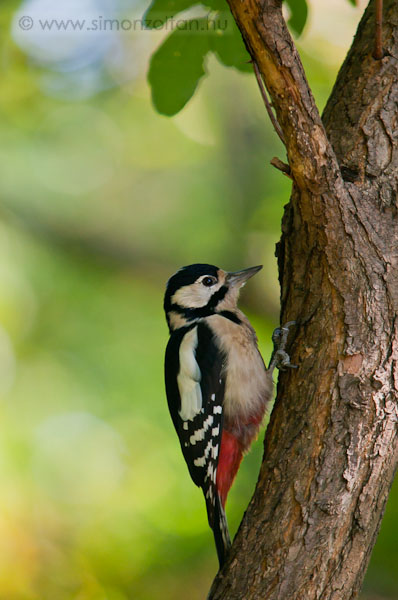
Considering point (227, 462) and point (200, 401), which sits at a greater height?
point (200, 401)

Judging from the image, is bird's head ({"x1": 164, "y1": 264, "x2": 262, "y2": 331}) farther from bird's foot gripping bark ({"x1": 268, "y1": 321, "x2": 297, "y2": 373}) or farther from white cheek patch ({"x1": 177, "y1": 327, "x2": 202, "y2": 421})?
bird's foot gripping bark ({"x1": 268, "y1": 321, "x2": 297, "y2": 373})

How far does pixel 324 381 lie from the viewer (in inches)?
113

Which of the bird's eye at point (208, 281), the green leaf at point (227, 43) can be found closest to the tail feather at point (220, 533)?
the bird's eye at point (208, 281)

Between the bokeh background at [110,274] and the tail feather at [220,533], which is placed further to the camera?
the bokeh background at [110,274]

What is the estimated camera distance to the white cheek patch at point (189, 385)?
3932 mm

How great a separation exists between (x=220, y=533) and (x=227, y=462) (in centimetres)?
55

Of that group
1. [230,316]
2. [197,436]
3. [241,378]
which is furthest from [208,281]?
[197,436]

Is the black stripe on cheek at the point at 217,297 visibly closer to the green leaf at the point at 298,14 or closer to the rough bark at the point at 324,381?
the rough bark at the point at 324,381

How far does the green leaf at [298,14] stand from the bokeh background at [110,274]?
2.78m

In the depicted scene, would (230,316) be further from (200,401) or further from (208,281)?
(200,401)

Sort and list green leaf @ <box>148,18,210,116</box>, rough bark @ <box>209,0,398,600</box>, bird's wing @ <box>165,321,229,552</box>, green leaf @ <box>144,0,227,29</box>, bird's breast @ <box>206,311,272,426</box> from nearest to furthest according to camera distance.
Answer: rough bark @ <box>209,0,398,600</box> → green leaf @ <box>144,0,227,29</box> → green leaf @ <box>148,18,210,116</box> → bird's wing @ <box>165,321,229,552</box> → bird's breast @ <box>206,311,272,426</box>

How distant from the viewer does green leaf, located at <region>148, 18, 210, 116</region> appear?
324cm

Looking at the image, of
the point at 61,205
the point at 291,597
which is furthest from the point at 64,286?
the point at 291,597

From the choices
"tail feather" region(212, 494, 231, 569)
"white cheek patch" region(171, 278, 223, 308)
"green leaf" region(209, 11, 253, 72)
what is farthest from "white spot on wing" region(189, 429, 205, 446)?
"green leaf" region(209, 11, 253, 72)
